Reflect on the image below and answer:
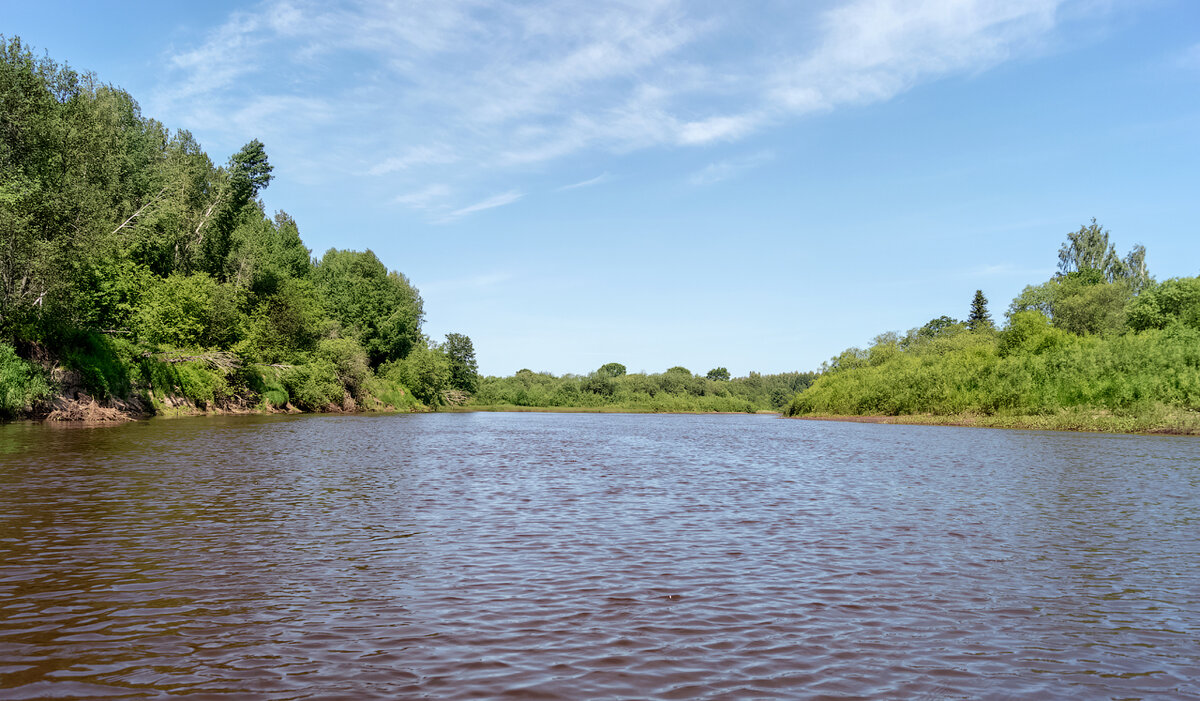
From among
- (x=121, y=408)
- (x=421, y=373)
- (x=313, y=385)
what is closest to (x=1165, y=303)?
(x=313, y=385)

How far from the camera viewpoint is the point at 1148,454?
34875mm

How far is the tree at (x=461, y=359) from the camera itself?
503 feet

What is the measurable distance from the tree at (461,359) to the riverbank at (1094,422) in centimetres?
10065

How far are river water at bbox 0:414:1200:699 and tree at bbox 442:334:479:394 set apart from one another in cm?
13097

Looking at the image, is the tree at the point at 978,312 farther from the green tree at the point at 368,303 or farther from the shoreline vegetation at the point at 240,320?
the green tree at the point at 368,303

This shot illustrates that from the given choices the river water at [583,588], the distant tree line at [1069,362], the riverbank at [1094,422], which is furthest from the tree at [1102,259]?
the river water at [583,588]

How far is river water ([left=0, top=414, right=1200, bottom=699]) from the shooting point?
276 inches

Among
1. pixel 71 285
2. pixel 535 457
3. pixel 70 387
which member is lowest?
pixel 535 457

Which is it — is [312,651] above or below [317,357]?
below

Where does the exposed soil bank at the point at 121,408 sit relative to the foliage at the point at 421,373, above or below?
below

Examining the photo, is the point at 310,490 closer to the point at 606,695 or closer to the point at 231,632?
the point at 231,632

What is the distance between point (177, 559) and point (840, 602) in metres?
10.4

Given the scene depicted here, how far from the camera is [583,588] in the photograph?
1036cm

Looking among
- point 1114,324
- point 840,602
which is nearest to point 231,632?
point 840,602
